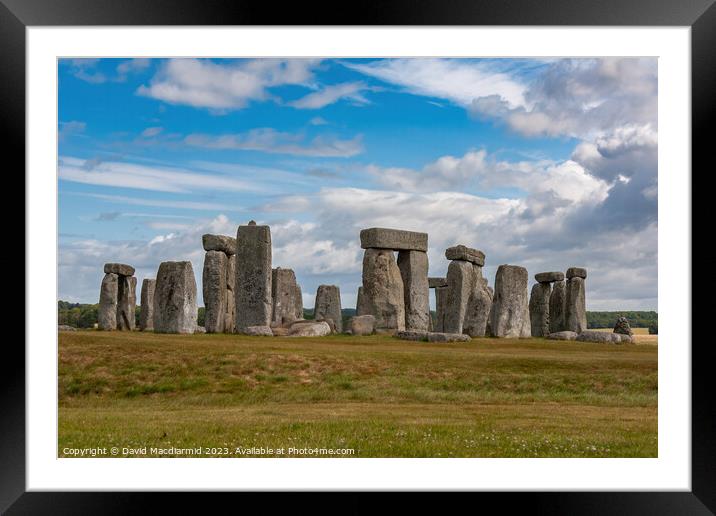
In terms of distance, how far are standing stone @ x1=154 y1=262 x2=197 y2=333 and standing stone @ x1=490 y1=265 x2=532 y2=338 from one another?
9912 mm

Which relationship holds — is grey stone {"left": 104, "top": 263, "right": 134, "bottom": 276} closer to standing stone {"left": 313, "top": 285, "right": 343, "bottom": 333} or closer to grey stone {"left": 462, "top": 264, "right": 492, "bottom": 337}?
standing stone {"left": 313, "top": 285, "right": 343, "bottom": 333}

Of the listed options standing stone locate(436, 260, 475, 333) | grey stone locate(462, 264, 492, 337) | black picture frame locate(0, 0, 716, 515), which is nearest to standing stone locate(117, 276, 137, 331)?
standing stone locate(436, 260, 475, 333)

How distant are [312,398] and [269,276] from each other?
9.11 m

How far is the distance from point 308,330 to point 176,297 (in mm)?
4033

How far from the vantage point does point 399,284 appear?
2473 cm

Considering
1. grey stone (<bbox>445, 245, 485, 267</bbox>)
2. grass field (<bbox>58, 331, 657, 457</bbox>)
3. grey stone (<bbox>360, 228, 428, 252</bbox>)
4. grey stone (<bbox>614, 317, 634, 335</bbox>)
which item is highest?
grey stone (<bbox>360, 228, 428, 252</bbox>)

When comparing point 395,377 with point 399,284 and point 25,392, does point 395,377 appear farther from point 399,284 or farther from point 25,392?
point 399,284

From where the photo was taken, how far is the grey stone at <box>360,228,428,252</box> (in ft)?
80.8

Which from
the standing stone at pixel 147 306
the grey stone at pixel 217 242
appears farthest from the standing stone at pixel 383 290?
the standing stone at pixel 147 306

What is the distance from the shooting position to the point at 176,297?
21438 millimetres

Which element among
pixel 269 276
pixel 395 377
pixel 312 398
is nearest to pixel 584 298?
pixel 269 276

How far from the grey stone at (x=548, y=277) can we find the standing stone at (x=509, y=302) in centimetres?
366

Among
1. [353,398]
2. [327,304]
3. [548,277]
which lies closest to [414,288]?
[327,304]

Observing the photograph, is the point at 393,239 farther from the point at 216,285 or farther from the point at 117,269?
the point at 117,269
